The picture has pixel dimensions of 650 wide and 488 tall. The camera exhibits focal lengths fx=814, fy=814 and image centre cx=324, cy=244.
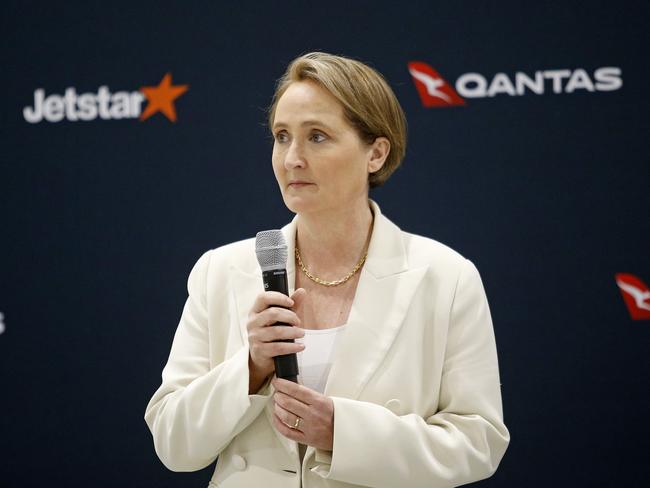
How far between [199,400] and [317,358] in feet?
0.97

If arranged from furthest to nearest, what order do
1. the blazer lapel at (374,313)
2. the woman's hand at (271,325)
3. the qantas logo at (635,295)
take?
the qantas logo at (635,295) → the blazer lapel at (374,313) → the woman's hand at (271,325)

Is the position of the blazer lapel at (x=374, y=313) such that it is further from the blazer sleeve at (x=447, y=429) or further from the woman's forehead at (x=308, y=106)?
the woman's forehead at (x=308, y=106)

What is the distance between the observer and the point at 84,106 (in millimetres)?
3479

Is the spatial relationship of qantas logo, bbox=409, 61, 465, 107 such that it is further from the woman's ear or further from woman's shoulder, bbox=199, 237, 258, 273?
woman's shoulder, bbox=199, 237, 258, 273

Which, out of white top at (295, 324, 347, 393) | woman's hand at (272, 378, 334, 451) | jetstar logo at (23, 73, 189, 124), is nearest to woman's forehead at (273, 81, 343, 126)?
white top at (295, 324, 347, 393)

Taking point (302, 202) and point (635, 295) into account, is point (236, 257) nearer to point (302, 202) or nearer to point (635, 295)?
point (302, 202)

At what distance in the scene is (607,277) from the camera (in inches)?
123

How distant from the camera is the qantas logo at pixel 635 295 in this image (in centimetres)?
307

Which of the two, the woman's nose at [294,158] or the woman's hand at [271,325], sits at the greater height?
the woman's nose at [294,158]

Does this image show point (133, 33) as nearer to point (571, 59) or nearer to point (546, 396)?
point (571, 59)

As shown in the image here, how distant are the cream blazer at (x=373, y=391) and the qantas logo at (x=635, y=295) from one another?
1.30 meters

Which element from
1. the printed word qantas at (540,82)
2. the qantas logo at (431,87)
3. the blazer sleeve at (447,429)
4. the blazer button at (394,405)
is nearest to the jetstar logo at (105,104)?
the qantas logo at (431,87)

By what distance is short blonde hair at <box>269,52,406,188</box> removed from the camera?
6.36 feet

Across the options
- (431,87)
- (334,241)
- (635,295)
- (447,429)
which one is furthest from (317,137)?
(635,295)
